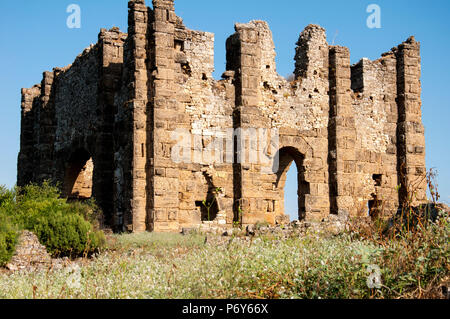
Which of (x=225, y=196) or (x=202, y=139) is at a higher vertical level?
(x=202, y=139)

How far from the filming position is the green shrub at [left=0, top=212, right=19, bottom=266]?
36.0ft

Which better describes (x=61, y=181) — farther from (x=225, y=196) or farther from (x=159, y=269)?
(x=159, y=269)

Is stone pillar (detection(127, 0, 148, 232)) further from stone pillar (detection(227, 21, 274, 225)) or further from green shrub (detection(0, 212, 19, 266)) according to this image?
green shrub (detection(0, 212, 19, 266))

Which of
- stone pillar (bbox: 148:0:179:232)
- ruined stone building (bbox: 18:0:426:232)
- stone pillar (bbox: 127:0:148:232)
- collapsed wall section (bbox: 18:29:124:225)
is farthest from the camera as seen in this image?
collapsed wall section (bbox: 18:29:124:225)

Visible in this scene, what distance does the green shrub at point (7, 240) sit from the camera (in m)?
11.0

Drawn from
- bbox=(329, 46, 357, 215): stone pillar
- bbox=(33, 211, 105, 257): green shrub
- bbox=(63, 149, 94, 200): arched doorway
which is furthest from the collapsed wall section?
bbox=(329, 46, 357, 215): stone pillar

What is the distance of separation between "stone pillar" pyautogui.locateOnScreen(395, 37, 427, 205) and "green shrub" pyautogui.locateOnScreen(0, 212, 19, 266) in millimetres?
13412

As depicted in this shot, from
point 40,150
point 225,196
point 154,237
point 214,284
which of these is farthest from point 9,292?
point 40,150

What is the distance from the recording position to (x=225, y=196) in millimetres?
16562

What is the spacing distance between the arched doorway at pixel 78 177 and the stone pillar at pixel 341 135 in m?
8.82

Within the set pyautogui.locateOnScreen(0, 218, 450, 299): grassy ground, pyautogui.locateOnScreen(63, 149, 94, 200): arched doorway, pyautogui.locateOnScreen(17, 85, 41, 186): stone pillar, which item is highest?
pyautogui.locateOnScreen(17, 85, 41, 186): stone pillar

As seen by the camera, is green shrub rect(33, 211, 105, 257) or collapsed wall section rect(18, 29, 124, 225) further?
collapsed wall section rect(18, 29, 124, 225)

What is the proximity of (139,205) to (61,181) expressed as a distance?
6.47m

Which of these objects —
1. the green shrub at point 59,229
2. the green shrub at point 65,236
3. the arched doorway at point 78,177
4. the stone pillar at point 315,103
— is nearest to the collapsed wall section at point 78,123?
the arched doorway at point 78,177
